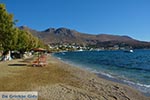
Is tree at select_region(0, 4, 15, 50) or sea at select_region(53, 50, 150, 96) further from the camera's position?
tree at select_region(0, 4, 15, 50)

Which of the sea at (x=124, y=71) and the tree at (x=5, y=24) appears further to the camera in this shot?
the tree at (x=5, y=24)

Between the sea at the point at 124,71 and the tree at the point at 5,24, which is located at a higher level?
the tree at the point at 5,24

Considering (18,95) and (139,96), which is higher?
(18,95)

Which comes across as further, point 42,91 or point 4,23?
point 4,23

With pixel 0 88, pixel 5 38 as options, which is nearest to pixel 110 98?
pixel 0 88

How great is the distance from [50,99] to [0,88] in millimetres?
4228

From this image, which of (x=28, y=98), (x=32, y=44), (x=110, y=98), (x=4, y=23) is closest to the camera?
(x=28, y=98)

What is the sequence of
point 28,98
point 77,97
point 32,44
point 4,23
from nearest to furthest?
point 28,98
point 77,97
point 4,23
point 32,44

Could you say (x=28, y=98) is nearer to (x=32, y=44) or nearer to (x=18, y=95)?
(x=18, y=95)

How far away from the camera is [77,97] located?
1483 cm

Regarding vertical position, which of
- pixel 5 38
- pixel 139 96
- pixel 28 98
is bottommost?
pixel 139 96

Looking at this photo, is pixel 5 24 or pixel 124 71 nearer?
pixel 5 24

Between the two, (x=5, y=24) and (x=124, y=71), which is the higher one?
(x=5, y=24)

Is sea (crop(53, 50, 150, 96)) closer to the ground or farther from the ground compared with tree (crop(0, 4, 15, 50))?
closer to the ground
